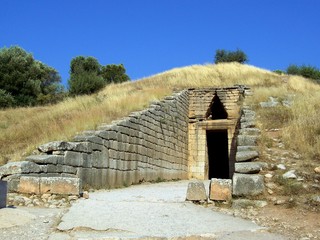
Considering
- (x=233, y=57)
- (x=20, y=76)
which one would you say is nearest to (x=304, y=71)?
(x=233, y=57)

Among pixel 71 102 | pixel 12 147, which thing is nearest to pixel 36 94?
pixel 71 102

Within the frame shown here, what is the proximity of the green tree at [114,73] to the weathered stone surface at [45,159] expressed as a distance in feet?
113

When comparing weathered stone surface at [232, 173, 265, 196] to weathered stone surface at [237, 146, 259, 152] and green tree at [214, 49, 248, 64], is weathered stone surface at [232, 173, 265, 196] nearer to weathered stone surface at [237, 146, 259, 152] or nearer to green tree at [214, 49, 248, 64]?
weathered stone surface at [237, 146, 259, 152]

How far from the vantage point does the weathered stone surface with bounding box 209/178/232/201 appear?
21.7 ft

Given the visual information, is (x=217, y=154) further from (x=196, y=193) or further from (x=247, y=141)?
(x=196, y=193)

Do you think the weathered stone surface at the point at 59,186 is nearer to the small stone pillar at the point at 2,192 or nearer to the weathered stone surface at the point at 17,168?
the weathered stone surface at the point at 17,168

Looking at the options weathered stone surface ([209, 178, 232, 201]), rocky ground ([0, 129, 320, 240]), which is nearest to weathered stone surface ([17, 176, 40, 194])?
rocky ground ([0, 129, 320, 240])

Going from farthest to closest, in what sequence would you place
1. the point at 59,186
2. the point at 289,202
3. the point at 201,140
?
the point at 201,140 < the point at 59,186 < the point at 289,202

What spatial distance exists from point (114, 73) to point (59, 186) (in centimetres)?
3645

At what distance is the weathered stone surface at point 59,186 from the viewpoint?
7.19 metres

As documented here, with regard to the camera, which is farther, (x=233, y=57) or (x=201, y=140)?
(x=233, y=57)

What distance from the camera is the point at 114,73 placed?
4297cm

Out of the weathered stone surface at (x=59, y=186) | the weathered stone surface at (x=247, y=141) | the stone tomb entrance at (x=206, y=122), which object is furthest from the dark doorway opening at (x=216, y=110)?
the weathered stone surface at (x=59, y=186)

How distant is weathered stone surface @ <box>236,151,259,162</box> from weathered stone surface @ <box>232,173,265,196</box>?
3.80 ft
